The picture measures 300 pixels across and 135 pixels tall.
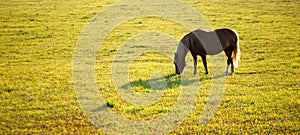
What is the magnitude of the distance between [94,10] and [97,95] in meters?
26.4

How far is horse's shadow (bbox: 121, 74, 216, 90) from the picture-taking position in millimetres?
10485

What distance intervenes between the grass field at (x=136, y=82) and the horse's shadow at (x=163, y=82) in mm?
74

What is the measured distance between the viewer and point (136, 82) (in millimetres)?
10922

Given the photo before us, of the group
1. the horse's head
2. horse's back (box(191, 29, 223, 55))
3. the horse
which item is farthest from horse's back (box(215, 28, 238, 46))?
the horse's head

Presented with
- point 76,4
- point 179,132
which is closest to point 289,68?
point 179,132

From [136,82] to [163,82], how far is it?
1.05 meters

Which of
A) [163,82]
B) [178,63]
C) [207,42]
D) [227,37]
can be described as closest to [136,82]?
[163,82]

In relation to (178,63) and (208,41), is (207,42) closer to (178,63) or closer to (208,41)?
(208,41)

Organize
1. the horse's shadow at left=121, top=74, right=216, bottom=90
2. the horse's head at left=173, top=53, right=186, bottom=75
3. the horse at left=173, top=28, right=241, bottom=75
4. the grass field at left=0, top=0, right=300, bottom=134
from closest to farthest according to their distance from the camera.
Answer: the grass field at left=0, top=0, right=300, bottom=134, the horse's shadow at left=121, top=74, right=216, bottom=90, the horse's head at left=173, top=53, right=186, bottom=75, the horse at left=173, top=28, right=241, bottom=75

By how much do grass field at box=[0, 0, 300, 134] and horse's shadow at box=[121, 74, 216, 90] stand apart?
7 cm

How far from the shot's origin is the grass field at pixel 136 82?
7.53m

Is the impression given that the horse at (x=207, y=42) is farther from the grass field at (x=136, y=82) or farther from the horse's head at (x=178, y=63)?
the grass field at (x=136, y=82)

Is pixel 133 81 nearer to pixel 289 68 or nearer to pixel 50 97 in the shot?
pixel 50 97

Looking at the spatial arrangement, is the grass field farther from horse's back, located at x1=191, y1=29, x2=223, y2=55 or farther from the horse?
horse's back, located at x1=191, y1=29, x2=223, y2=55
